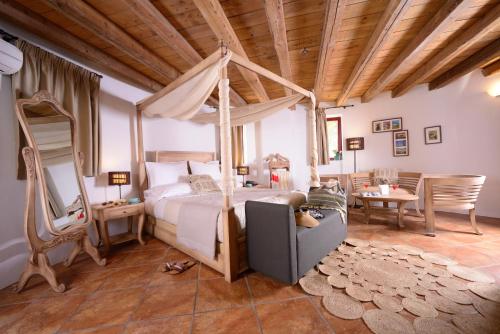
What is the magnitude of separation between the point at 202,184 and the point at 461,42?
150 inches

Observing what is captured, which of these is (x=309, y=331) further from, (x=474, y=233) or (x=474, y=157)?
(x=474, y=157)

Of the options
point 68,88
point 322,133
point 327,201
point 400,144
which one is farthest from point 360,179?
point 68,88

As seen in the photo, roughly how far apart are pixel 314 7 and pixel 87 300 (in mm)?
3246

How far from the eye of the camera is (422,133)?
4.27m

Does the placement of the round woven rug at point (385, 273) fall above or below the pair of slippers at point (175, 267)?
below

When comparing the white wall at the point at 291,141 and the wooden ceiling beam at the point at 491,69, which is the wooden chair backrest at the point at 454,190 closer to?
the wooden ceiling beam at the point at 491,69

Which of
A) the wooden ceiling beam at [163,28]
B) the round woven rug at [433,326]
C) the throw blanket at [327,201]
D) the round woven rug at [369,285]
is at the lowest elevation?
the round woven rug at [433,326]

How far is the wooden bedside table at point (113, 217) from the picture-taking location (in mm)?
2504

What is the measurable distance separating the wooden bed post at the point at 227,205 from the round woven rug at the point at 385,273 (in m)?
1.17

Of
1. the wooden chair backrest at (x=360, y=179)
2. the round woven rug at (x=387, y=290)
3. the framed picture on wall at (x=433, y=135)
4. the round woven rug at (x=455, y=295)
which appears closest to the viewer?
the round woven rug at (x=455, y=295)

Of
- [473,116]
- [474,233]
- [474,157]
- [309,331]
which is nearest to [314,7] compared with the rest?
[309,331]

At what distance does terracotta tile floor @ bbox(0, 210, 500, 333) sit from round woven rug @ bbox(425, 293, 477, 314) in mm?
289

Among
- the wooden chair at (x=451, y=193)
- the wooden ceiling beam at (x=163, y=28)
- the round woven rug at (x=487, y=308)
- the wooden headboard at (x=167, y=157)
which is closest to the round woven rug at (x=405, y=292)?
the round woven rug at (x=487, y=308)

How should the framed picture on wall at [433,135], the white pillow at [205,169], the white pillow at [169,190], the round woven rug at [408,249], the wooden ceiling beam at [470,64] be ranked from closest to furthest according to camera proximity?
the round woven rug at [408,249] → the wooden ceiling beam at [470,64] → the white pillow at [169,190] → the white pillow at [205,169] → the framed picture on wall at [433,135]
